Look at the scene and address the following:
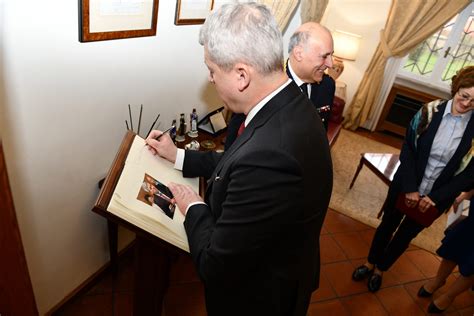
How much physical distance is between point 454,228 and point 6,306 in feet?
7.68

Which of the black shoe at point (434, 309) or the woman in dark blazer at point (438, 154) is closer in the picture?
the woman in dark blazer at point (438, 154)

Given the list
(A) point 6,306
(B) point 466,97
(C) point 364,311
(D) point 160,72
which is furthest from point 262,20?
(C) point 364,311

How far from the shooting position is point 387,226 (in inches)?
87.3

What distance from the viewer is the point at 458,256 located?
6.67ft

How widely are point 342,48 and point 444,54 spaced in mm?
1522

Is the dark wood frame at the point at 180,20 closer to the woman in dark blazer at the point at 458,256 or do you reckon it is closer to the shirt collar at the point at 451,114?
the shirt collar at the point at 451,114

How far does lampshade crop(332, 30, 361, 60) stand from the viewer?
14.7 ft

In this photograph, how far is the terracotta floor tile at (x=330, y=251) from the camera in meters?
2.63

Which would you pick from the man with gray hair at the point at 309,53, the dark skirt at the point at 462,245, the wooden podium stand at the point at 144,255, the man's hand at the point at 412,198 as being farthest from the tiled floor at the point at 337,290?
the man with gray hair at the point at 309,53

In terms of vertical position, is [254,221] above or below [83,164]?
above

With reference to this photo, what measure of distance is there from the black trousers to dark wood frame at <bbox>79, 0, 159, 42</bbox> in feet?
6.15

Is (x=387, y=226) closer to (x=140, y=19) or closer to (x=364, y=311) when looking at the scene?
(x=364, y=311)

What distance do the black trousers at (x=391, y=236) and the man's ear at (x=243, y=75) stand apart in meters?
1.77

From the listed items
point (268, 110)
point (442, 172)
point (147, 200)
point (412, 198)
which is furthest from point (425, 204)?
point (147, 200)
